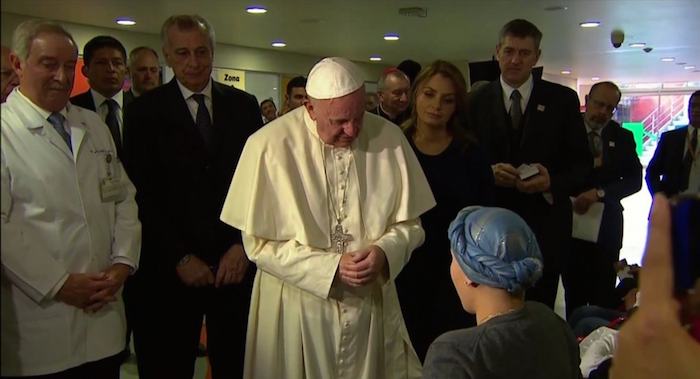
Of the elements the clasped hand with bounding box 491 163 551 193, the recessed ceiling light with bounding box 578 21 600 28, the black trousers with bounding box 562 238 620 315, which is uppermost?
the recessed ceiling light with bounding box 578 21 600 28

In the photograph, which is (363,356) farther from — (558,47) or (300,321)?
(558,47)

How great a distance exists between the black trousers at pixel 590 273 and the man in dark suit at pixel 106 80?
9.22 ft

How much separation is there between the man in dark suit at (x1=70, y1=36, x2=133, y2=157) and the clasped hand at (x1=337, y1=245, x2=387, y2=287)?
1.58 metres

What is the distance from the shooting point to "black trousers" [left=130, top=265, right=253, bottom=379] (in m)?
2.57

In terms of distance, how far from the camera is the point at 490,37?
998 centimetres

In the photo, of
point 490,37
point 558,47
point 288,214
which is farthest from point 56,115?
point 558,47

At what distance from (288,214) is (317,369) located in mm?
563

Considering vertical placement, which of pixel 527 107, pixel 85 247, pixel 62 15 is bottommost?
pixel 85 247

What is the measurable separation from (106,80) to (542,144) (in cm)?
223

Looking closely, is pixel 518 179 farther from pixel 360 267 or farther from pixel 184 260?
pixel 184 260

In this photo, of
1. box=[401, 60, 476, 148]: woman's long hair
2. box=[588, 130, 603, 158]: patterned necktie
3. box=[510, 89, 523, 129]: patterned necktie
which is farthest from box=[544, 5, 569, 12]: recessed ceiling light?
box=[401, 60, 476, 148]: woman's long hair

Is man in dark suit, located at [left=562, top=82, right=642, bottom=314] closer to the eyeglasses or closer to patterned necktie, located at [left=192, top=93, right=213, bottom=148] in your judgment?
the eyeglasses

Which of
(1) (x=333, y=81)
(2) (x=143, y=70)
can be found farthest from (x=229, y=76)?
(1) (x=333, y=81)

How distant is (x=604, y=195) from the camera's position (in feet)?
12.6
